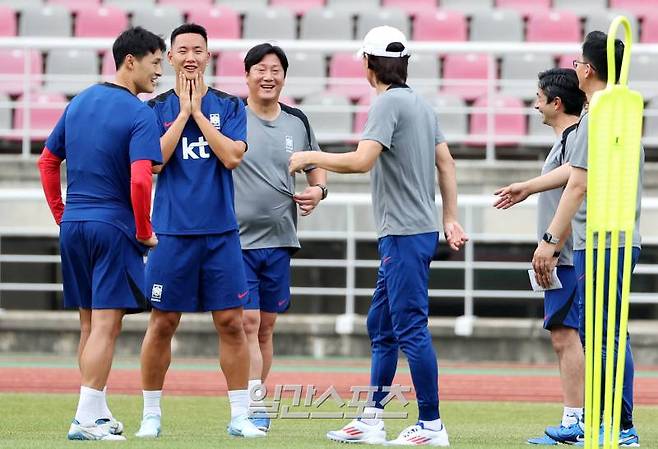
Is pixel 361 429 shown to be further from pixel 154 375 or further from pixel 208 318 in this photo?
pixel 208 318

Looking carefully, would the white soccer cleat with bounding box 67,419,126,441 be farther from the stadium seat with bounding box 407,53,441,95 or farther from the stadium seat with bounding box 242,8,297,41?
the stadium seat with bounding box 242,8,297,41

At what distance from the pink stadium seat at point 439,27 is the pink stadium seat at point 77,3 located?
394cm

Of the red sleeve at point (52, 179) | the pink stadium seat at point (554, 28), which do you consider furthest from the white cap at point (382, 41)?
the pink stadium seat at point (554, 28)

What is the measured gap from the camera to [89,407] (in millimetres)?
6895

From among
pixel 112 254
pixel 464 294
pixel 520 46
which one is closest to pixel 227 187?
pixel 112 254

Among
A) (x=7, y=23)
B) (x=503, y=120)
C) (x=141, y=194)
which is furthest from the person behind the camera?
(x=7, y=23)

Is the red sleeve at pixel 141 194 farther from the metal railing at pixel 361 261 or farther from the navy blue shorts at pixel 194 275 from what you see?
the metal railing at pixel 361 261

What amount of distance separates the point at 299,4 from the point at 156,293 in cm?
1196

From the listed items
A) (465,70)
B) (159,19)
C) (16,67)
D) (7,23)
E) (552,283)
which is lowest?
(552,283)

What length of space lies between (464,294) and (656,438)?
5675 mm

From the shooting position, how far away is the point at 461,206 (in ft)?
43.5

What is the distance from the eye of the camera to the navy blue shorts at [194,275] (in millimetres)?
7168

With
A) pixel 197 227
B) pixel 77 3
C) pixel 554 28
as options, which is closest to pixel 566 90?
pixel 197 227

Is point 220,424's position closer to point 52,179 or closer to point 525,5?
point 52,179
